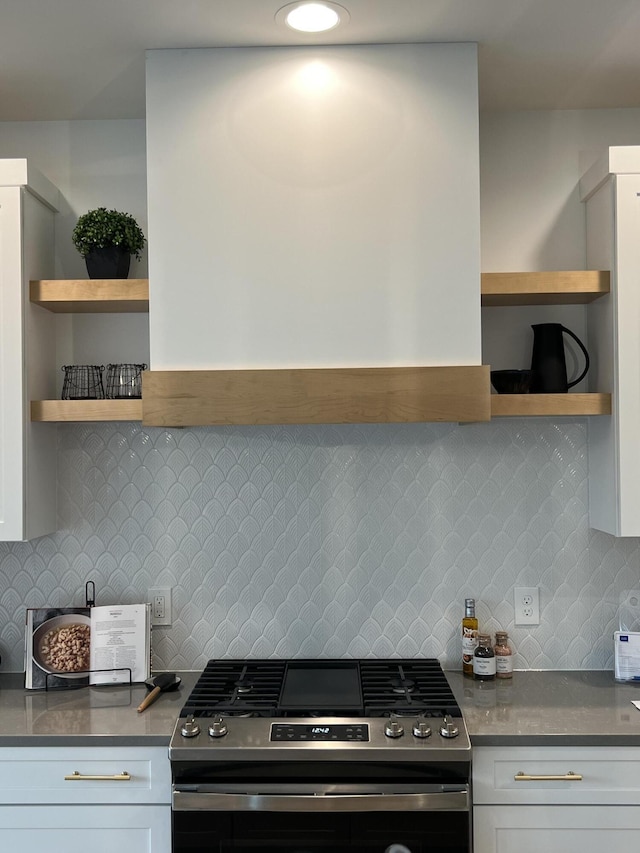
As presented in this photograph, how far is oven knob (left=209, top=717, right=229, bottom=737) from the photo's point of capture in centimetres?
198

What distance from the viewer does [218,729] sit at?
6.50 feet

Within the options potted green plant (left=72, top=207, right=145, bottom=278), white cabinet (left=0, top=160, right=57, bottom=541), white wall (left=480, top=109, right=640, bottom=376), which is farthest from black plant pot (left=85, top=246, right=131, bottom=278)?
white wall (left=480, top=109, right=640, bottom=376)

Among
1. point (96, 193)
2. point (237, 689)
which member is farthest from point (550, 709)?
point (96, 193)

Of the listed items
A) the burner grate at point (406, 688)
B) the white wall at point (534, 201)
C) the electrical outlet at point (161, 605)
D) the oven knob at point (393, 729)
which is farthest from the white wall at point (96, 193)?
the oven knob at point (393, 729)

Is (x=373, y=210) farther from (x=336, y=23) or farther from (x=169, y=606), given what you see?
(x=169, y=606)

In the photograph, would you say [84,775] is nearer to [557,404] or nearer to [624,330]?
[557,404]

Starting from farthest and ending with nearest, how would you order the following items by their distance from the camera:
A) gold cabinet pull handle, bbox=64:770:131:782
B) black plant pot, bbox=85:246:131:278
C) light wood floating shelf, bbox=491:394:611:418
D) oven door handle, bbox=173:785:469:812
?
1. black plant pot, bbox=85:246:131:278
2. light wood floating shelf, bbox=491:394:611:418
3. gold cabinet pull handle, bbox=64:770:131:782
4. oven door handle, bbox=173:785:469:812

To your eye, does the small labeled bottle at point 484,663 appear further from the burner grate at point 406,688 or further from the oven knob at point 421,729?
the oven knob at point 421,729

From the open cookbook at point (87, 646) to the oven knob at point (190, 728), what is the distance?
437 millimetres

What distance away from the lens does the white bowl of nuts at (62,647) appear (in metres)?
2.39

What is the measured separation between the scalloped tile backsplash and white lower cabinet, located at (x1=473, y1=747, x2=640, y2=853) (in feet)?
1.75

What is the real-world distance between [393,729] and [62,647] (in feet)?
3.42

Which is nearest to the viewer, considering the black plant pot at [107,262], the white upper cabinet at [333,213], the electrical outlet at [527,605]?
the white upper cabinet at [333,213]

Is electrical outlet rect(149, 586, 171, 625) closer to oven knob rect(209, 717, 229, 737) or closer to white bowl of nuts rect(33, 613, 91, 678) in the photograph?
white bowl of nuts rect(33, 613, 91, 678)
